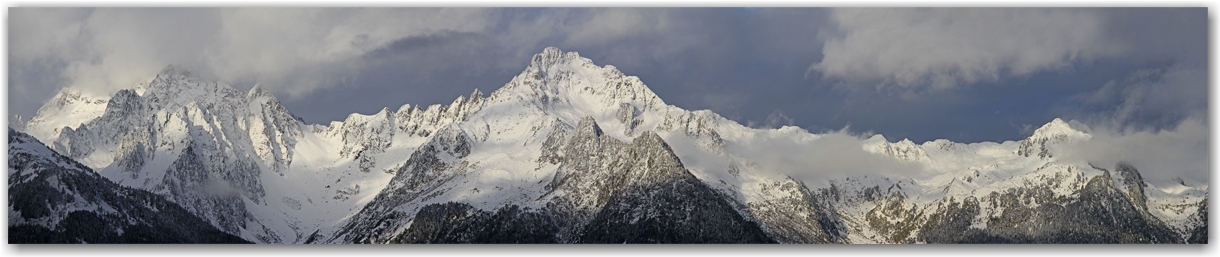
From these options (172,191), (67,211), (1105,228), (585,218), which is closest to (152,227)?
(67,211)

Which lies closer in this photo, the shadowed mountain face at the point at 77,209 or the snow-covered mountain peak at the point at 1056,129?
the shadowed mountain face at the point at 77,209

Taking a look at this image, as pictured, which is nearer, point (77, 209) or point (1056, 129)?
point (77, 209)

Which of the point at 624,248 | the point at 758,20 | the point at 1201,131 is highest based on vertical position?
the point at 758,20

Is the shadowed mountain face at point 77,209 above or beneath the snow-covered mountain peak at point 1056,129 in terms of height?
beneath

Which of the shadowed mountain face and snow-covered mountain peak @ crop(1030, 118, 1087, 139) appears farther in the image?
snow-covered mountain peak @ crop(1030, 118, 1087, 139)

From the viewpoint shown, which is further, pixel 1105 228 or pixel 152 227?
pixel 1105 228

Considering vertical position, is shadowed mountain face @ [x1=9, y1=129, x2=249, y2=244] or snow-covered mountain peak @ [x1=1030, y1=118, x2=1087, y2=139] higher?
snow-covered mountain peak @ [x1=1030, y1=118, x2=1087, y2=139]

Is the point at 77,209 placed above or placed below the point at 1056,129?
below

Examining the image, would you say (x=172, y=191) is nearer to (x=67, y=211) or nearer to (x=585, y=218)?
(x=585, y=218)
